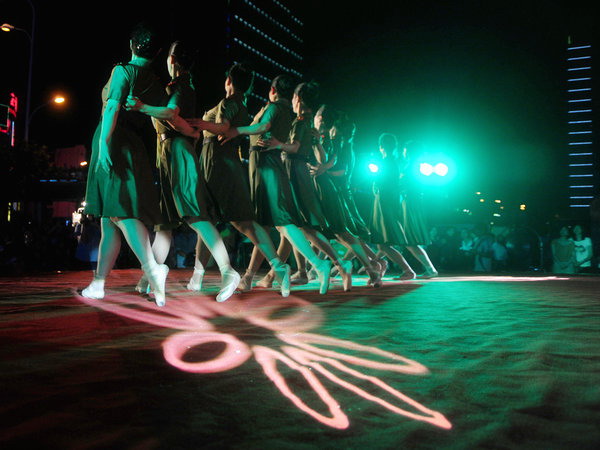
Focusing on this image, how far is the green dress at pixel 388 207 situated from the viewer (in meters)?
8.74

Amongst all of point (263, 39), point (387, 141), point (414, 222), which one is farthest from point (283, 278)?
point (263, 39)

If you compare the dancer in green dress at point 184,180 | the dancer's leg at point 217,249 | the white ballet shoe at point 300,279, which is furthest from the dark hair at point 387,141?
the dancer's leg at point 217,249

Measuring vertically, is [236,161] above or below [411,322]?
above

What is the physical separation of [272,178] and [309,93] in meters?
1.33

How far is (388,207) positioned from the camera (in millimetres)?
9008

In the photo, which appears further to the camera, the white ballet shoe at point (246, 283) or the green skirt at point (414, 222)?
the green skirt at point (414, 222)

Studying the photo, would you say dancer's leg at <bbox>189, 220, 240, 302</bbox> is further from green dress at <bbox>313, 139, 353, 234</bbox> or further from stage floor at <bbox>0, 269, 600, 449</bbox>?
green dress at <bbox>313, 139, 353, 234</bbox>

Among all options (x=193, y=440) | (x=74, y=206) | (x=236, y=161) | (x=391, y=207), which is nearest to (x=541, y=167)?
(x=74, y=206)

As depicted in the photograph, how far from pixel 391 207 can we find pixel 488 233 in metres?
9.67

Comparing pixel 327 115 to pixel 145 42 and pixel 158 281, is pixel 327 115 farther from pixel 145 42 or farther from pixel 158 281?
pixel 158 281

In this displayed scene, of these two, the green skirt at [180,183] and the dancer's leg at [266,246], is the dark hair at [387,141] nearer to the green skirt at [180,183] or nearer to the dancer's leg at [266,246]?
the dancer's leg at [266,246]

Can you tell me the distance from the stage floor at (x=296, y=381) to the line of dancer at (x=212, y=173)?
943 mm

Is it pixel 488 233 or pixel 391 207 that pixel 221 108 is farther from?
pixel 488 233

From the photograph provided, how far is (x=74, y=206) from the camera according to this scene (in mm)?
34469
